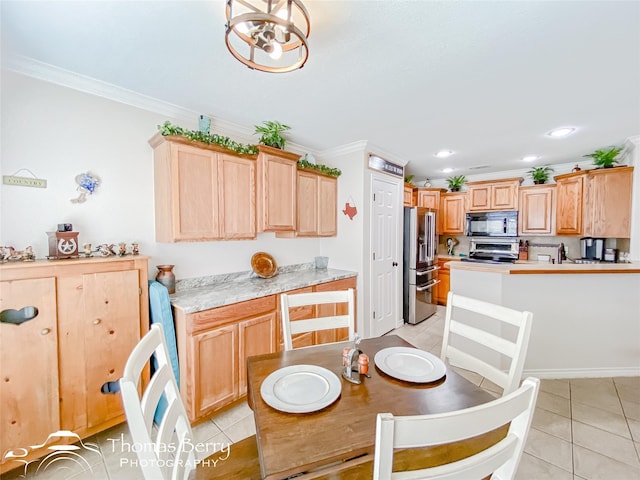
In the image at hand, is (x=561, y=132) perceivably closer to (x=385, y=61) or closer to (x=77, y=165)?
(x=385, y=61)

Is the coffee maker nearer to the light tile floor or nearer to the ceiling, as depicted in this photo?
the ceiling

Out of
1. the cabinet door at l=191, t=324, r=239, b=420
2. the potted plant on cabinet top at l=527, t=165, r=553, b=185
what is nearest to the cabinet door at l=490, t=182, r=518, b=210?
the potted plant on cabinet top at l=527, t=165, r=553, b=185

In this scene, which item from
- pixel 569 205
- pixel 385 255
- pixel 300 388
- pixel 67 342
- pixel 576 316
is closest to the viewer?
pixel 300 388

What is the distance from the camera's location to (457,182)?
5.05m

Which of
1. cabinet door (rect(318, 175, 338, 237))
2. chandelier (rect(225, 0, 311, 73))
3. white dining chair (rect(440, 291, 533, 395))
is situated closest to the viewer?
chandelier (rect(225, 0, 311, 73))

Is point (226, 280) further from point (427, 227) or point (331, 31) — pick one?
point (427, 227)

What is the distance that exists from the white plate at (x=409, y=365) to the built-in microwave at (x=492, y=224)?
4.16m

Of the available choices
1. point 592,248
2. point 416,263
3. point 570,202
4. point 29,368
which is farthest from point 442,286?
point 29,368

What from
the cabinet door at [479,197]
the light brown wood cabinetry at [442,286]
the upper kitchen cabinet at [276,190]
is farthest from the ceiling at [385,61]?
the light brown wood cabinetry at [442,286]

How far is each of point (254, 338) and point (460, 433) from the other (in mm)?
1930

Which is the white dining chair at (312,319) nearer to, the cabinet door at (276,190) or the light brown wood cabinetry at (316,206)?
the cabinet door at (276,190)

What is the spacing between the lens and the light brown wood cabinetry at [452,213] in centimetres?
499

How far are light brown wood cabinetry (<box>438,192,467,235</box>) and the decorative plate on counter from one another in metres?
3.71

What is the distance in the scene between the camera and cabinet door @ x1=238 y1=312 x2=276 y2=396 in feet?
7.11
